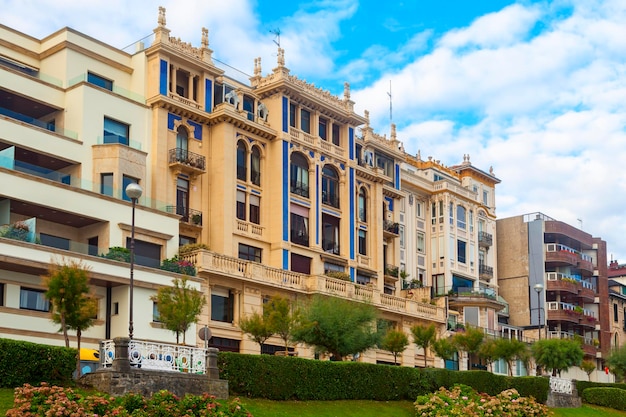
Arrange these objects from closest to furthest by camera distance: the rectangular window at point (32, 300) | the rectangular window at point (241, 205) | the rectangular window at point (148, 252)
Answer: the rectangular window at point (32, 300) < the rectangular window at point (148, 252) < the rectangular window at point (241, 205)

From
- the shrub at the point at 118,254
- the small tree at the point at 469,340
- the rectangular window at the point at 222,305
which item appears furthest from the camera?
the small tree at the point at 469,340

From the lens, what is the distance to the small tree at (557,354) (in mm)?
60875

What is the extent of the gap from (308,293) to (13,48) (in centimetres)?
2100

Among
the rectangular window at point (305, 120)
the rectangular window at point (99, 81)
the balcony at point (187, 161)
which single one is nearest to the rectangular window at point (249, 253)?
the balcony at point (187, 161)

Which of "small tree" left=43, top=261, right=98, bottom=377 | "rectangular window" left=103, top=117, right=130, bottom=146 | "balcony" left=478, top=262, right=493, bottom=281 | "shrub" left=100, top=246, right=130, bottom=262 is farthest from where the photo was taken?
"balcony" left=478, top=262, right=493, bottom=281

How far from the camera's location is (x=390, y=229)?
67812 mm

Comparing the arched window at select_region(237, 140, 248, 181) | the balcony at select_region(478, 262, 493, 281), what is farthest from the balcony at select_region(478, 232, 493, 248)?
the arched window at select_region(237, 140, 248, 181)

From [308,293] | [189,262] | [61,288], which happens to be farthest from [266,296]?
[61,288]

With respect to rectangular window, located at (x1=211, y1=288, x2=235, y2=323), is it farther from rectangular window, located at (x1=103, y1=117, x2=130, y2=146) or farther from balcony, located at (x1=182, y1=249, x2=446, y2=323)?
rectangular window, located at (x1=103, y1=117, x2=130, y2=146)

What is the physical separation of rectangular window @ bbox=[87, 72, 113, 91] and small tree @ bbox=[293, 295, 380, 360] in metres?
16.9

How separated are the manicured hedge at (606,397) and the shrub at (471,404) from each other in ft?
43.5

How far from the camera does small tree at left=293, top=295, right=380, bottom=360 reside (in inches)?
1789

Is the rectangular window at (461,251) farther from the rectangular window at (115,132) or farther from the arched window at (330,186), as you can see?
the rectangular window at (115,132)

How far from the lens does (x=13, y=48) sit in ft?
164
